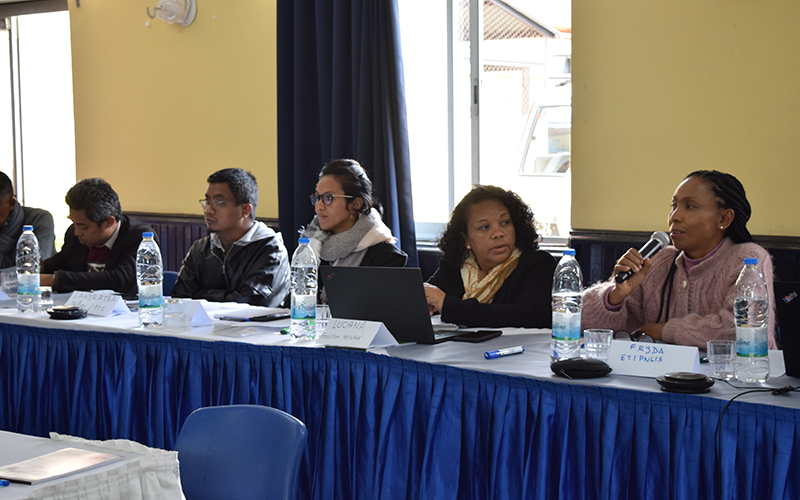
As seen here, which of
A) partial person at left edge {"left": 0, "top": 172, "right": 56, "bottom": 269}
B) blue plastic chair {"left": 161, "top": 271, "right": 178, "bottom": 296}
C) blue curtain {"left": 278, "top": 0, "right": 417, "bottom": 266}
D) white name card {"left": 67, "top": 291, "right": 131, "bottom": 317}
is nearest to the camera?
white name card {"left": 67, "top": 291, "right": 131, "bottom": 317}

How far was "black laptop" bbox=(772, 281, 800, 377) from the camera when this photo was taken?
1.59m

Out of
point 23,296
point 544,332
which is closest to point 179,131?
point 23,296

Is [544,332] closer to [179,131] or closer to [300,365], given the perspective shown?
[300,365]

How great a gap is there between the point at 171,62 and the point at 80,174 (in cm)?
117

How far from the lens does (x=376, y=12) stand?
13.1 feet

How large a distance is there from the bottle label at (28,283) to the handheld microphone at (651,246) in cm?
209

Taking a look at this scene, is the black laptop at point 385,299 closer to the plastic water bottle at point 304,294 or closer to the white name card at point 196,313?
the plastic water bottle at point 304,294

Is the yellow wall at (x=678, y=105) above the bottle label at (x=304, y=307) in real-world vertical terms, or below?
above

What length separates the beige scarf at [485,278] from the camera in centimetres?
263

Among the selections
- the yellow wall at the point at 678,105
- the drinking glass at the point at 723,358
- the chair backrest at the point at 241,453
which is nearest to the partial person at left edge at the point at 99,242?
the chair backrest at the point at 241,453

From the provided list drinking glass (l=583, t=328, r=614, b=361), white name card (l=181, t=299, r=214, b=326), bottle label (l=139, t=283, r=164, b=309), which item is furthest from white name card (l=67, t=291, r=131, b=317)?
drinking glass (l=583, t=328, r=614, b=361)

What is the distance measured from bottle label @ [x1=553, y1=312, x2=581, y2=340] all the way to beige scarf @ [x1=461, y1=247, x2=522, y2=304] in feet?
2.17

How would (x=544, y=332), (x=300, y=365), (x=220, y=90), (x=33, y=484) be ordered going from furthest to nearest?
(x=220, y=90)
(x=544, y=332)
(x=300, y=365)
(x=33, y=484)

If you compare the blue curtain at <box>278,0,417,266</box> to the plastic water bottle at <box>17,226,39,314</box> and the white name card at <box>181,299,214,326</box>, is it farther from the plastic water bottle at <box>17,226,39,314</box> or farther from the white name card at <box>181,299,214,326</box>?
the white name card at <box>181,299,214,326</box>
